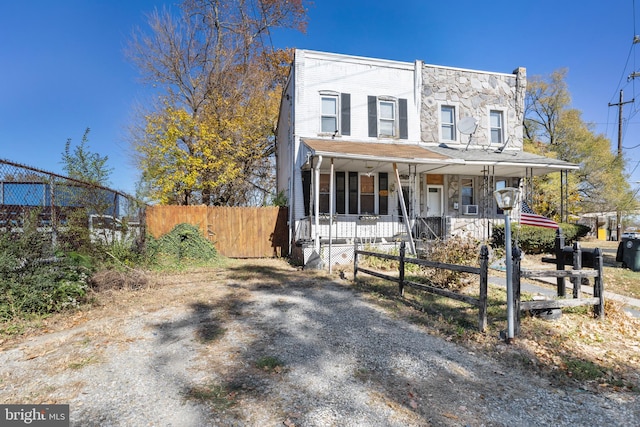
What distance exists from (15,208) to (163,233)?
22.5 feet

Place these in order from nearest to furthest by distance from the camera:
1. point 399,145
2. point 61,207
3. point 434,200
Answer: point 61,207 < point 399,145 < point 434,200

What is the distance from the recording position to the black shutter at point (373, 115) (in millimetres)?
12320

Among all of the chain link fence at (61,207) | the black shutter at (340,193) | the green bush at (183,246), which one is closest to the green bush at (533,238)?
the black shutter at (340,193)

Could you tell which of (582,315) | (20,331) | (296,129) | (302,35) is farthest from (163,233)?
(302,35)

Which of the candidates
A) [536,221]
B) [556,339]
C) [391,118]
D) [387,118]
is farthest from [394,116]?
[556,339]

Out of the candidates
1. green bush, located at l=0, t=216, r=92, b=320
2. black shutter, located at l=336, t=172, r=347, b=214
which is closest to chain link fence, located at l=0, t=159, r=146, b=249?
green bush, located at l=0, t=216, r=92, b=320

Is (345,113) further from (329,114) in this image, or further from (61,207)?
(61,207)

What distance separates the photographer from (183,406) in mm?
2680

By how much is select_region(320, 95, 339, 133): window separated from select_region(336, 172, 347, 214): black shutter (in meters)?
1.76

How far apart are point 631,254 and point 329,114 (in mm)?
10473

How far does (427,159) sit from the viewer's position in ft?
32.3

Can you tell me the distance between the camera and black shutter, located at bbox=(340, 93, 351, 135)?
39.5 feet

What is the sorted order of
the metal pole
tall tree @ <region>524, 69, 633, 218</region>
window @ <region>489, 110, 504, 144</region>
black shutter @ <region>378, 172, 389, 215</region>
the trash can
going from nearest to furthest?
the metal pole
the trash can
black shutter @ <region>378, 172, 389, 215</region>
window @ <region>489, 110, 504, 144</region>
tall tree @ <region>524, 69, 633, 218</region>

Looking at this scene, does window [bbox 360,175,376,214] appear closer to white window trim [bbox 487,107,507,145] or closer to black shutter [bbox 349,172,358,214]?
black shutter [bbox 349,172,358,214]
